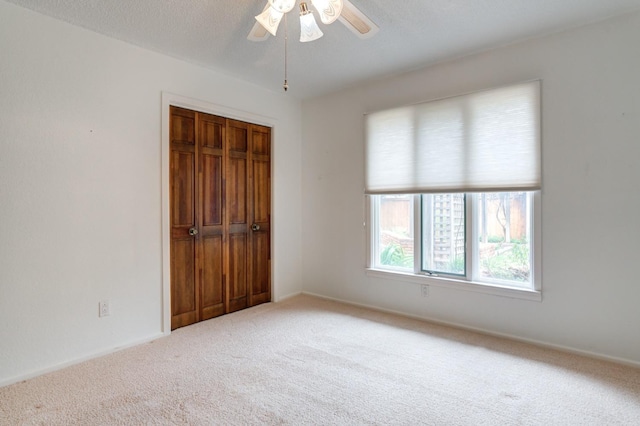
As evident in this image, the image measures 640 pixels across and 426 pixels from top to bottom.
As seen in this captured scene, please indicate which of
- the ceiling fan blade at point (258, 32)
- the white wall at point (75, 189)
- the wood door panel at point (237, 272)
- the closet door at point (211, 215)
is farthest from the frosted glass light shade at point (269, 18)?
the wood door panel at point (237, 272)

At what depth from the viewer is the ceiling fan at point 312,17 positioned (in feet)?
6.16

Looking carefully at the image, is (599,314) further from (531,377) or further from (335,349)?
(335,349)

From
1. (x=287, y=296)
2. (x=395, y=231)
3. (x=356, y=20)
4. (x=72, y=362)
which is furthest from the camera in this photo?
(x=287, y=296)

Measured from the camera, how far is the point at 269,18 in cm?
197

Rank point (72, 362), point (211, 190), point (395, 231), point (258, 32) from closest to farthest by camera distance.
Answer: point (258, 32)
point (72, 362)
point (211, 190)
point (395, 231)

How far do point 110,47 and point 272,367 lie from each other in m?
2.88

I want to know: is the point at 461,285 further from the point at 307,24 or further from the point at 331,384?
the point at 307,24

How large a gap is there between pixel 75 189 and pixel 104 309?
0.99 meters

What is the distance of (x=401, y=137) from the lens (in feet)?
11.8

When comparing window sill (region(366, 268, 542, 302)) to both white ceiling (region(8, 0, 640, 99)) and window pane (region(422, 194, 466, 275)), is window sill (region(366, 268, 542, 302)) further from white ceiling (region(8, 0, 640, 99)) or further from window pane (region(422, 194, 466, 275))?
white ceiling (region(8, 0, 640, 99))

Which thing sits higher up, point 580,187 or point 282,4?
point 282,4

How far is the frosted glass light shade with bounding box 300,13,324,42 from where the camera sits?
6.73 ft

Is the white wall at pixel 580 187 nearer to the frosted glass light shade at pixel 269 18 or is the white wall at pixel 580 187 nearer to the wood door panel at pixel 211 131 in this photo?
the frosted glass light shade at pixel 269 18

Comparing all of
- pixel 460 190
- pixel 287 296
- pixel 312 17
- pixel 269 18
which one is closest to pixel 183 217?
pixel 287 296
